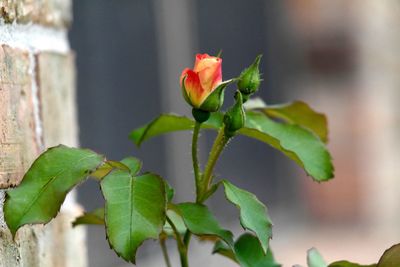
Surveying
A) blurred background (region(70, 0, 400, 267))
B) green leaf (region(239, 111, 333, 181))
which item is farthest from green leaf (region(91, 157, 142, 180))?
blurred background (region(70, 0, 400, 267))

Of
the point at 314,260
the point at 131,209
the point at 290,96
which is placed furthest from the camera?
the point at 290,96

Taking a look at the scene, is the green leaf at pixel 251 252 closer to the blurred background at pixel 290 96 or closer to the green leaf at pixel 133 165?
the green leaf at pixel 133 165

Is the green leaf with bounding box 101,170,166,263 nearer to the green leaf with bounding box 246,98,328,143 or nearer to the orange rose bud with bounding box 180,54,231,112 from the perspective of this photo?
the orange rose bud with bounding box 180,54,231,112

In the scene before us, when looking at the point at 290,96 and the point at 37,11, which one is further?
Result: the point at 290,96

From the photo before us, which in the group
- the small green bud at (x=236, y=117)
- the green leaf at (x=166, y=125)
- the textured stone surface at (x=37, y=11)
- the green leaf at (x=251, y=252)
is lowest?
the green leaf at (x=251, y=252)

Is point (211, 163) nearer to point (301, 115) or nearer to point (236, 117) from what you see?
point (236, 117)

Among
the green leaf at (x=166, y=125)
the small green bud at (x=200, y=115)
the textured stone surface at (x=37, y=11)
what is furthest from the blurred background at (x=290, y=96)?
the small green bud at (x=200, y=115)

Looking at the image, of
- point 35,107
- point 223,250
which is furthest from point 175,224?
point 35,107
